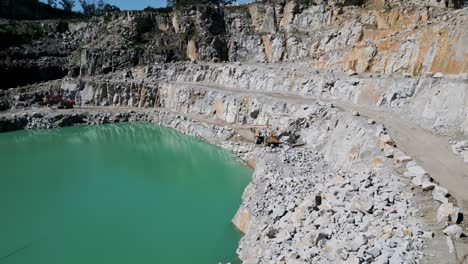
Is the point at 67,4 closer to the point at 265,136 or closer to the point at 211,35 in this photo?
the point at 211,35

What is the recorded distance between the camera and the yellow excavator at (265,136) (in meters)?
30.0

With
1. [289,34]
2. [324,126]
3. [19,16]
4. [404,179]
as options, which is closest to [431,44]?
[324,126]

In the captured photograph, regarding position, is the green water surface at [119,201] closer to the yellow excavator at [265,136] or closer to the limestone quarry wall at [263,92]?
the yellow excavator at [265,136]

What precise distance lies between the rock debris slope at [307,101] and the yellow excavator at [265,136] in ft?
2.76

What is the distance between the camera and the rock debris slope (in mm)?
13500

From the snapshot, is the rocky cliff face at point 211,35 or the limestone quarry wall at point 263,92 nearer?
the limestone quarry wall at point 263,92

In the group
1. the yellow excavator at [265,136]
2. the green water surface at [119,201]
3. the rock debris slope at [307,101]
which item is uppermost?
the rock debris slope at [307,101]

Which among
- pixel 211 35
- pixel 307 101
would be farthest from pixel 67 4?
pixel 307 101

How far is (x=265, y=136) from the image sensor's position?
1257 inches

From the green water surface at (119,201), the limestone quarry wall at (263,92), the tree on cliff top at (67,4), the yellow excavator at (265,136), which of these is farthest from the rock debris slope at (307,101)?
the tree on cliff top at (67,4)

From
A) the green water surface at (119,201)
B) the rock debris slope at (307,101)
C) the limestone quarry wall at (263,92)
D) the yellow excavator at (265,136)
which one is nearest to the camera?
the rock debris slope at (307,101)

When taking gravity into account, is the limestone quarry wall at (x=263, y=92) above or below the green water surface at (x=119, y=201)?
above

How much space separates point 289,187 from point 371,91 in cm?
1231

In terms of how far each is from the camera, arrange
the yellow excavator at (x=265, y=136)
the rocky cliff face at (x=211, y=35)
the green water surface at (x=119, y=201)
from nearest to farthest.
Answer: the green water surface at (x=119, y=201) < the yellow excavator at (x=265, y=136) < the rocky cliff face at (x=211, y=35)
